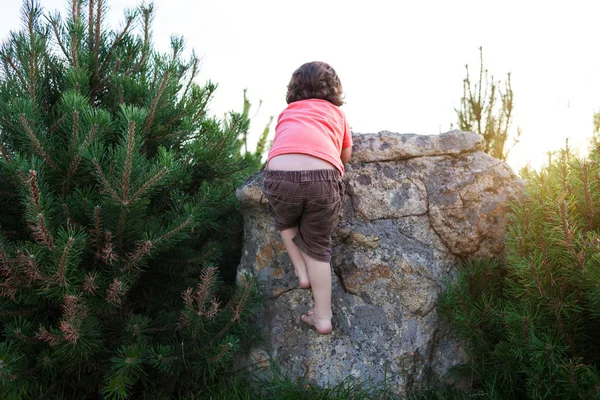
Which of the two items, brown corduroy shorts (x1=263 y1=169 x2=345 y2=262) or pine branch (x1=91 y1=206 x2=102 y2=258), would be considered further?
brown corduroy shorts (x1=263 y1=169 x2=345 y2=262)

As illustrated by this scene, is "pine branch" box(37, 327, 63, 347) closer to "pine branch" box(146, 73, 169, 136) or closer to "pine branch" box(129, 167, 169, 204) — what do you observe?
"pine branch" box(129, 167, 169, 204)

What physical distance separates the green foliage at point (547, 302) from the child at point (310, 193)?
796 millimetres

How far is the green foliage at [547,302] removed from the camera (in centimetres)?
251

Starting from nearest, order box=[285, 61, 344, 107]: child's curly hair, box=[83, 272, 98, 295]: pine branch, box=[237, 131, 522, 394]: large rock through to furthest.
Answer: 1. box=[83, 272, 98, 295]: pine branch
2. box=[237, 131, 522, 394]: large rock
3. box=[285, 61, 344, 107]: child's curly hair

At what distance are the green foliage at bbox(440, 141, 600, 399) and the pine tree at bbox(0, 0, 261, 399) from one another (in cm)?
143

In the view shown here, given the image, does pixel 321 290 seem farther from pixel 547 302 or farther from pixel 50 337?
pixel 50 337

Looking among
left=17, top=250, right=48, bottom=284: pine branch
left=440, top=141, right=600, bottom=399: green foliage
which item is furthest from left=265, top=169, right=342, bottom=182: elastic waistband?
left=17, top=250, right=48, bottom=284: pine branch

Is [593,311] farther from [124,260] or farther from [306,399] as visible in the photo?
[124,260]

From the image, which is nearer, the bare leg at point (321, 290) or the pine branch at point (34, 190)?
the pine branch at point (34, 190)

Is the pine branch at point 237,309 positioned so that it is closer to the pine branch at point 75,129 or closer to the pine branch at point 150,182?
the pine branch at point 150,182

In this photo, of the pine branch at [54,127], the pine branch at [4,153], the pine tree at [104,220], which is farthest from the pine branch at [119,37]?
the pine branch at [4,153]

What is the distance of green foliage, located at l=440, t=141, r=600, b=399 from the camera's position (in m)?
2.51

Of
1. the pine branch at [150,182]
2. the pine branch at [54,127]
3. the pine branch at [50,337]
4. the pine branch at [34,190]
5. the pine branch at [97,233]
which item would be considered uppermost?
the pine branch at [54,127]

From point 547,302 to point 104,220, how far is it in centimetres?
246
